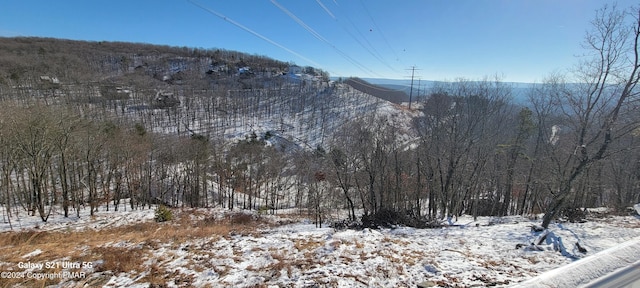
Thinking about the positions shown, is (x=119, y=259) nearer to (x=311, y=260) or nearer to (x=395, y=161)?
(x=311, y=260)

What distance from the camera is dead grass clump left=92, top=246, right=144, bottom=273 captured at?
5736 mm

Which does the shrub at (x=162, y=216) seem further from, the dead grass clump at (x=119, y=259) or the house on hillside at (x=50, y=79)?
the house on hillside at (x=50, y=79)

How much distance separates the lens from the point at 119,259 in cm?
611

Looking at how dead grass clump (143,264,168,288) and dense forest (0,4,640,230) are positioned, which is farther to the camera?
dense forest (0,4,640,230)

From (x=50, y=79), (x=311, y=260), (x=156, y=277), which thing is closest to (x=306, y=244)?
(x=311, y=260)

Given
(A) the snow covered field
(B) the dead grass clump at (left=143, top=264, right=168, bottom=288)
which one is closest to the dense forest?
(A) the snow covered field

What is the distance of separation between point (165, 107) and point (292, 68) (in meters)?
65.1

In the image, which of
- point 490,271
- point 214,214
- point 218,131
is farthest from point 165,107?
point 490,271

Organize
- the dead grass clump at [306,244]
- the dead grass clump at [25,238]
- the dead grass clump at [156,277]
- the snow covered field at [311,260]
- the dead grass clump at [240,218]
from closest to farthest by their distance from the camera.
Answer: the dead grass clump at [156,277] → the snow covered field at [311,260] → the dead grass clump at [306,244] → the dead grass clump at [25,238] → the dead grass clump at [240,218]

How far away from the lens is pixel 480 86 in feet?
60.5

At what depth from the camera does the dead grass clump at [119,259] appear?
18.8 ft

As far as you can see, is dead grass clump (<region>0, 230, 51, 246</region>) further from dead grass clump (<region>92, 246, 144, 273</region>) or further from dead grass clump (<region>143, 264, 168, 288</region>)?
dead grass clump (<region>143, 264, 168, 288</region>)

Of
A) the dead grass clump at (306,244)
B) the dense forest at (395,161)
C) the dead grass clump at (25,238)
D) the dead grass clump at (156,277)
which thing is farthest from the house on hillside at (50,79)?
the dead grass clump at (306,244)

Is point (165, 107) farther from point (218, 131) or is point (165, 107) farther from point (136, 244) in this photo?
point (136, 244)
